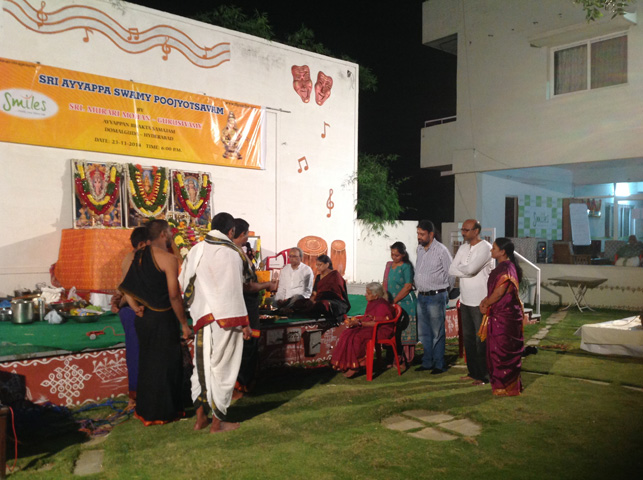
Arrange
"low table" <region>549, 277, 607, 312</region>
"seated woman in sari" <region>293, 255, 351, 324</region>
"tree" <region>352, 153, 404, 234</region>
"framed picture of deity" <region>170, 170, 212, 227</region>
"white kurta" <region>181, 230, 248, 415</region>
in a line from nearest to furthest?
"white kurta" <region>181, 230, 248, 415</region>, "seated woman in sari" <region>293, 255, 351, 324</region>, "framed picture of deity" <region>170, 170, 212, 227</region>, "low table" <region>549, 277, 607, 312</region>, "tree" <region>352, 153, 404, 234</region>

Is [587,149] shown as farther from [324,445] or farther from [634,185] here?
[324,445]

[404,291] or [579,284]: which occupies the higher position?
[404,291]

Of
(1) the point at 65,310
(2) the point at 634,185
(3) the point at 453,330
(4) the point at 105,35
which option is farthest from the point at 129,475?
(2) the point at 634,185

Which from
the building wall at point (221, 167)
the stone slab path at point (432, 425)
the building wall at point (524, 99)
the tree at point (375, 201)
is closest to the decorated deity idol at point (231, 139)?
the building wall at point (221, 167)

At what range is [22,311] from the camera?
6.02m

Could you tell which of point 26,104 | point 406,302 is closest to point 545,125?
point 406,302

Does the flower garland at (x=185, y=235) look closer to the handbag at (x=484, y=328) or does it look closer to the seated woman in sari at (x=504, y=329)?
the handbag at (x=484, y=328)

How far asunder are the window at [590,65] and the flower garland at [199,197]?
326 inches

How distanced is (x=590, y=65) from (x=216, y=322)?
11.6m

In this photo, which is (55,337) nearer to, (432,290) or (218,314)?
(218,314)

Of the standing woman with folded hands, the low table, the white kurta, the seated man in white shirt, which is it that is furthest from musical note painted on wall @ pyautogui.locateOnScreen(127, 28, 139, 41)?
the low table

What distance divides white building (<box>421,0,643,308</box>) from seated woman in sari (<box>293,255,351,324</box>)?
8.06m

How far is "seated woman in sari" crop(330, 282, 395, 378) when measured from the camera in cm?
602

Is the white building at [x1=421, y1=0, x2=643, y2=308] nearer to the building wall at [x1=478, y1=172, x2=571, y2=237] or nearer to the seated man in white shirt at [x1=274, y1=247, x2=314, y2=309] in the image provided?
the building wall at [x1=478, y1=172, x2=571, y2=237]
